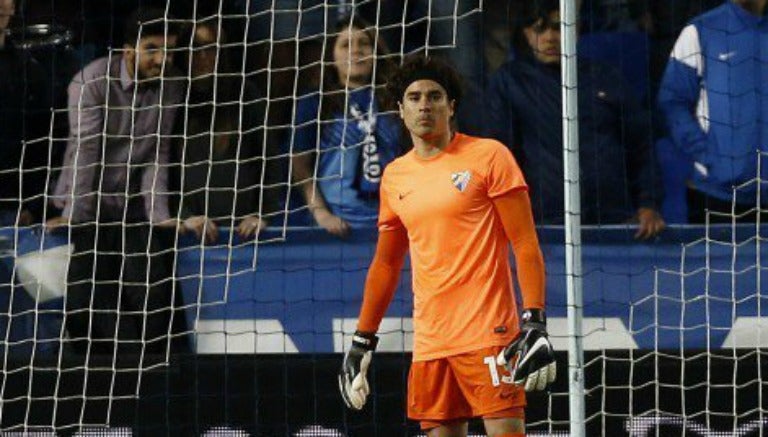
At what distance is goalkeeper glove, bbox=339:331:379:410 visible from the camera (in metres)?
7.84

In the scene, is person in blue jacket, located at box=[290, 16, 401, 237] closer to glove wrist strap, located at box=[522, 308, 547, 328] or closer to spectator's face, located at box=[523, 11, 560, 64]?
spectator's face, located at box=[523, 11, 560, 64]

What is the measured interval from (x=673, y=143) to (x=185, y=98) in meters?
2.41

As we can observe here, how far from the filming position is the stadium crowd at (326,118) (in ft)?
31.8

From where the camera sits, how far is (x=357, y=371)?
7891mm

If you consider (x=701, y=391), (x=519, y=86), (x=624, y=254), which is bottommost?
(x=701, y=391)

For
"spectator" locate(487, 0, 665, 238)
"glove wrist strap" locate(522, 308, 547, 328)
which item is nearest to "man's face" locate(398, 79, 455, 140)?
"glove wrist strap" locate(522, 308, 547, 328)

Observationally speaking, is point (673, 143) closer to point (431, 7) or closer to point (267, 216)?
point (431, 7)

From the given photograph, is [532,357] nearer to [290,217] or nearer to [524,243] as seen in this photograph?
[524,243]

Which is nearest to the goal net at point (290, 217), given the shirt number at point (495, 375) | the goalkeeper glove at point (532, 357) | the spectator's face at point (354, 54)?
the spectator's face at point (354, 54)

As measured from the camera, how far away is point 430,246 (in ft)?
25.2

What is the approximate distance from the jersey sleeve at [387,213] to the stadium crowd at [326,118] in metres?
1.67

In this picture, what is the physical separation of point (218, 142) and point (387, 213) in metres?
2.11

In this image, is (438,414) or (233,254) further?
(233,254)

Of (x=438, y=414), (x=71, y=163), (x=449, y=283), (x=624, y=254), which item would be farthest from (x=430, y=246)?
(x=71, y=163)
